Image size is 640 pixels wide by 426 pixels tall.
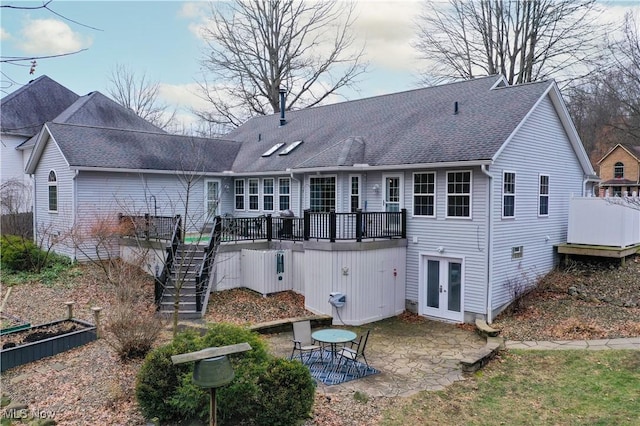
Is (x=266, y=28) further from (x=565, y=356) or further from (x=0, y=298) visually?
(x=565, y=356)

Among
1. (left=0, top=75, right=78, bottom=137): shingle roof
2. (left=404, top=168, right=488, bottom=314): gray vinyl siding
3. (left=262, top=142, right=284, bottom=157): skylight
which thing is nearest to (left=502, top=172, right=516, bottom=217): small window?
(left=404, top=168, right=488, bottom=314): gray vinyl siding

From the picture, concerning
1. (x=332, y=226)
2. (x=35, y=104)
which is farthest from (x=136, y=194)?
(x=35, y=104)

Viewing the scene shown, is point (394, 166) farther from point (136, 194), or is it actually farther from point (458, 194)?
point (136, 194)

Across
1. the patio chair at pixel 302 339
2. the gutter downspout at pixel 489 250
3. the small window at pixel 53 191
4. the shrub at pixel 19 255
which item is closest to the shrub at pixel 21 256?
the shrub at pixel 19 255

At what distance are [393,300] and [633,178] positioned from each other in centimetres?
3574

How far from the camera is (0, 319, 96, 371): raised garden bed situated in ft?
25.1

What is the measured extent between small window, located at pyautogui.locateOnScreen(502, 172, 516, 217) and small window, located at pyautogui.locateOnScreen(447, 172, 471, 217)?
3.51ft

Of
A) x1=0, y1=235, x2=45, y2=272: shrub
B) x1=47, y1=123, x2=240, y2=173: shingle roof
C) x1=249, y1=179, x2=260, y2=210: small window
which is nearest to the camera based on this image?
x1=0, y1=235, x2=45, y2=272: shrub

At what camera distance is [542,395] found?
716cm

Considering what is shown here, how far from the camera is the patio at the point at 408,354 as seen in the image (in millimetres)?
7590

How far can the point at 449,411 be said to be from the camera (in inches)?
263

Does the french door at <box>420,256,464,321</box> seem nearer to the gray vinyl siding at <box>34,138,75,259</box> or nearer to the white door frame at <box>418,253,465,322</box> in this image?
the white door frame at <box>418,253,465,322</box>

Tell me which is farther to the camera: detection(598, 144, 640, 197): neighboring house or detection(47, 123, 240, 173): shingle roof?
detection(598, 144, 640, 197): neighboring house

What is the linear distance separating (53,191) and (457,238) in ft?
51.3
